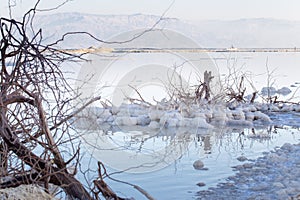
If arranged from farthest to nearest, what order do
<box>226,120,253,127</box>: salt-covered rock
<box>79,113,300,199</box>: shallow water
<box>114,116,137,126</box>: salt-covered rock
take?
1. <box>226,120,253,127</box>: salt-covered rock
2. <box>114,116,137,126</box>: salt-covered rock
3. <box>79,113,300,199</box>: shallow water

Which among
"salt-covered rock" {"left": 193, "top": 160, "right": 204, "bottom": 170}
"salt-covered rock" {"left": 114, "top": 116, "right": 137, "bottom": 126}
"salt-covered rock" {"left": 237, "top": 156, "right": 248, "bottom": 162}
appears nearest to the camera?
"salt-covered rock" {"left": 193, "top": 160, "right": 204, "bottom": 170}

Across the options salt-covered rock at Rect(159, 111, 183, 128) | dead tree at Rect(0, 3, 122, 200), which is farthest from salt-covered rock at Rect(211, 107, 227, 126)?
dead tree at Rect(0, 3, 122, 200)

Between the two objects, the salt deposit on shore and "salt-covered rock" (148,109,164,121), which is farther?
"salt-covered rock" (148,109,164,121)

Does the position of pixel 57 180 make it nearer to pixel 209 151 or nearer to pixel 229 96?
pixel 209 151

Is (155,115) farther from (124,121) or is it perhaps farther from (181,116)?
(124,121)

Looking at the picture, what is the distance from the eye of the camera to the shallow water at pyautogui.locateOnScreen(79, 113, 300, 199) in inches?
213

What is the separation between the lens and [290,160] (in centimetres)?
643

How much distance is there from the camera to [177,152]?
23.5 ft

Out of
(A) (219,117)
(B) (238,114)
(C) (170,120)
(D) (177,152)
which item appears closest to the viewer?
(D) (177,152)

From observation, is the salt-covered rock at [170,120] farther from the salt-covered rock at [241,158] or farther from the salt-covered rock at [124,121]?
the salt-covered rock at [241,158]

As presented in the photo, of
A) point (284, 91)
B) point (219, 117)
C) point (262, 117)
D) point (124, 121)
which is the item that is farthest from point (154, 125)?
point (284, 91)

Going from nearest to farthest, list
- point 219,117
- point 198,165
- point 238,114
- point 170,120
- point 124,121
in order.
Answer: point 198,165
point 170,120
point 124,121
point 219,117
point 238,114

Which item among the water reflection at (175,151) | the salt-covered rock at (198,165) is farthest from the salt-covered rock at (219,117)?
the salt-covered rock at (198,165)

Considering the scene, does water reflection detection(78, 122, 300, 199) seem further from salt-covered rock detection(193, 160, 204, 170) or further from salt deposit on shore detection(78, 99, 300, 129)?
salt deposit on shore detection(78, 99, 300, 129)
